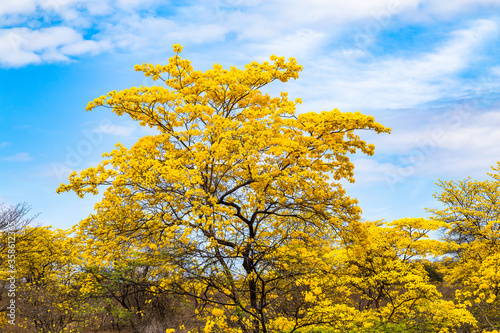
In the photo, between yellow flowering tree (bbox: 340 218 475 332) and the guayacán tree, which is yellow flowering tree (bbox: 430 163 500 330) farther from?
the guayacán tree

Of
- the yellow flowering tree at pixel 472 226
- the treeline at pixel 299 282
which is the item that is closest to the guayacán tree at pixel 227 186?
the treeline at pixel 299 282

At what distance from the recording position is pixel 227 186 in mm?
11547

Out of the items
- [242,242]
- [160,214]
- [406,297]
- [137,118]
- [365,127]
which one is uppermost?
Result: [137,118]

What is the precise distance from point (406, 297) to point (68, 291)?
1415cm

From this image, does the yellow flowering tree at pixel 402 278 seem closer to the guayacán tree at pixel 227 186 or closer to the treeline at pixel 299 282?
the treeline at pixel 299 282

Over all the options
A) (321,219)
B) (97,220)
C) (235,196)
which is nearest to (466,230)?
(321,219)

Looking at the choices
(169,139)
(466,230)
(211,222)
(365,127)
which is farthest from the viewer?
(466,230)

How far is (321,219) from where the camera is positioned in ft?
35.8

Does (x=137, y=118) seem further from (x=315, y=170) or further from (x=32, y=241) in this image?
(x=32, y=241)

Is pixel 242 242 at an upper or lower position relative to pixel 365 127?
lower

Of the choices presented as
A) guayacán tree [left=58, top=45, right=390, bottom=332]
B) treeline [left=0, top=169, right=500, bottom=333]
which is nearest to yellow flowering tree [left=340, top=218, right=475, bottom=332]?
treeline [left=0, top=169, right=500, bottom=333]

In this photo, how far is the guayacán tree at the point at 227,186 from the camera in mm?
8930

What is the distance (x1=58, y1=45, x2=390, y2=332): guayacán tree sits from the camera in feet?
29.3

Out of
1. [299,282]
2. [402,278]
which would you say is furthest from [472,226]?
[299,282]
